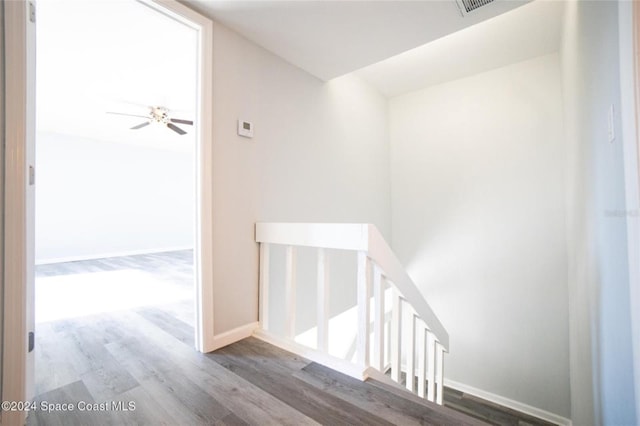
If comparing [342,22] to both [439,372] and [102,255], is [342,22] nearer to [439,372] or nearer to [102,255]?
[439,372]

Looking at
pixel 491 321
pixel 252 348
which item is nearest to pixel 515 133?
pixel 491 321

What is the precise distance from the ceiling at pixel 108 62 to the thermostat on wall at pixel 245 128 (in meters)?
0.32

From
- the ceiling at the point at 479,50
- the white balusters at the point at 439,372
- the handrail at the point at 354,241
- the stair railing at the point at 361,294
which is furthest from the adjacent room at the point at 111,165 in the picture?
the ceiling at the point at 479,50

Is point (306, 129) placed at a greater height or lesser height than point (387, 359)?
greater

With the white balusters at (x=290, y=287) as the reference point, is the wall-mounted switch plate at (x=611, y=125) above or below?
above

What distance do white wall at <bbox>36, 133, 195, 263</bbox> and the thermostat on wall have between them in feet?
10.5

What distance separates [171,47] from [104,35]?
1.58ft

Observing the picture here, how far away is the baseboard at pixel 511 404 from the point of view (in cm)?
292

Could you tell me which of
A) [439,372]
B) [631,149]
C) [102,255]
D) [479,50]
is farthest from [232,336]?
[102,255]

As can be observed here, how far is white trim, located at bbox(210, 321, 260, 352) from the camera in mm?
1701

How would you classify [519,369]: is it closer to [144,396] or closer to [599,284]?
[599,284]

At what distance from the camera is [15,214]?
3.49ft

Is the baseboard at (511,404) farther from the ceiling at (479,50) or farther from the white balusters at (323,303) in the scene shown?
the ceiling at (479,50)

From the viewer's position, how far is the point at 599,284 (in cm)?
126
